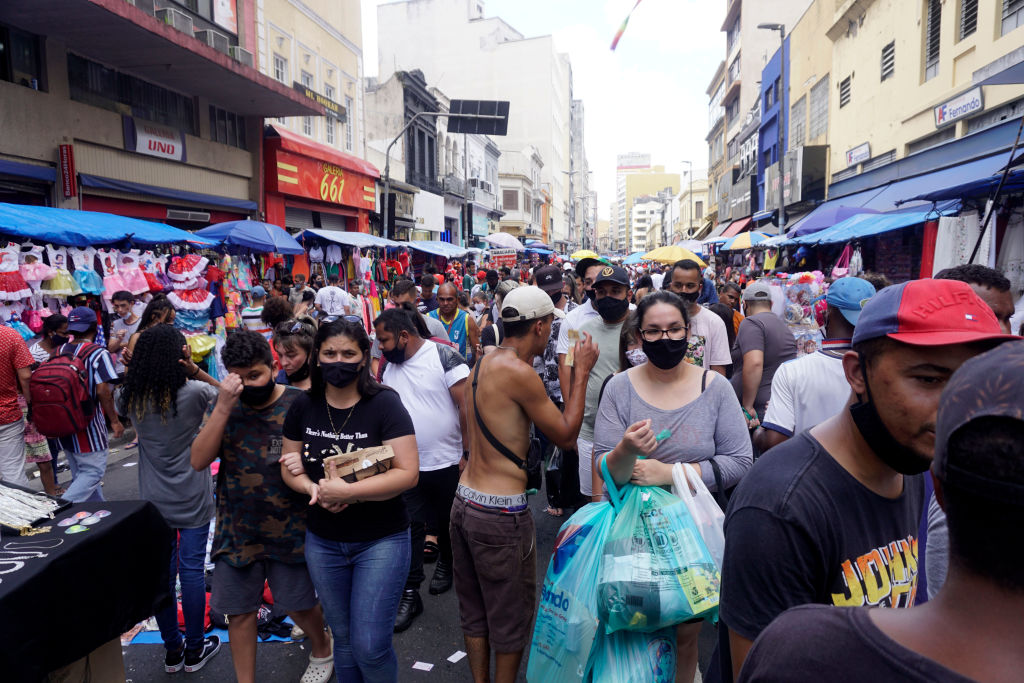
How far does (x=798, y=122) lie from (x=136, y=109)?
23.5 m

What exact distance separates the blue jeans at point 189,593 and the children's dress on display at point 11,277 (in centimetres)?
501

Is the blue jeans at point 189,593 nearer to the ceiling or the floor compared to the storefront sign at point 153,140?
nearer to the floor

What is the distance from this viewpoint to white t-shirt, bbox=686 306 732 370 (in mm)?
4363

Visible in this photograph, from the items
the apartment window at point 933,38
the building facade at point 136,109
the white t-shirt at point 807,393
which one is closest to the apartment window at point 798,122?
the apartment window at point 933,38

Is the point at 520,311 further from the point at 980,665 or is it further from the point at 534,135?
the point at 534,135

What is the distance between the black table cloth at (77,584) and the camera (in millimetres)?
2232

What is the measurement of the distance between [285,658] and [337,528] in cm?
146

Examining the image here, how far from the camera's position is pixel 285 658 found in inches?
149

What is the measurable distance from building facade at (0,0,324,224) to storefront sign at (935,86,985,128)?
14.0m

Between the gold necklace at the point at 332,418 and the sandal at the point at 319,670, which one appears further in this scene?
the sandal at the point at 319,670

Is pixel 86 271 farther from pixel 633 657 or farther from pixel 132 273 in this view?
pixel 633 657

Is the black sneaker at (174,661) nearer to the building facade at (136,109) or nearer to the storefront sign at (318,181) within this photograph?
the building facade at (136,109)

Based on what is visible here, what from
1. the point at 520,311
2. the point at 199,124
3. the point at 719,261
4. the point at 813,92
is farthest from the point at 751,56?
the point at 520,311

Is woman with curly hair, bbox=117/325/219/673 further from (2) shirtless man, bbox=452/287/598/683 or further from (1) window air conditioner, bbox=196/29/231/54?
(1) window air conditioner, bbox=196/29/231/54
